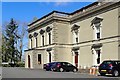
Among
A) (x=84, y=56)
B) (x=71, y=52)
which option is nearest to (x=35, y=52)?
(x=71, y=52)

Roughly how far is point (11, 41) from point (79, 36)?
41.1 metres

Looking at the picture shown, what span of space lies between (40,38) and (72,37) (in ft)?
29.5

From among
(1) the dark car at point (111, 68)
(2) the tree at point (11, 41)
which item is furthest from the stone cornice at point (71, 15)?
(2) the tree at point (11, 41)

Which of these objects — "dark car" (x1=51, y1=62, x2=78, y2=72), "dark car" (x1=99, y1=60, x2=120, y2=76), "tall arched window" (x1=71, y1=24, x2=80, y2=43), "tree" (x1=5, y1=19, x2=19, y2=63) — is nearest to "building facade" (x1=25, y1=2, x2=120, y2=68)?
"tall arched window" (x1=71, y1=24, x2=80, y2=43)

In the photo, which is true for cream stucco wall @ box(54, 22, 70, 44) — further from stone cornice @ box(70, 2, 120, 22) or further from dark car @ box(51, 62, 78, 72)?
dark car @ box(51, 62, 78, 72)

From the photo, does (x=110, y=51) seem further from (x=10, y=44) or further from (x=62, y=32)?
(x=10, y=44)

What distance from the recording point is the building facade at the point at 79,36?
123 feet

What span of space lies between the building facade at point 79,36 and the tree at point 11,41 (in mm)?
23928

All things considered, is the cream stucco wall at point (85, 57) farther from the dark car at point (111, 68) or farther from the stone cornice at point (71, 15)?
the dark car at point (111, 68)

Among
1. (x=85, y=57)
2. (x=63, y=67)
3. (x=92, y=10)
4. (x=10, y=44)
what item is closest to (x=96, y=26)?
(x=92, y=10)

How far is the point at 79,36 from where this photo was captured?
149 feet

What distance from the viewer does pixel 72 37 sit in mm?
47969

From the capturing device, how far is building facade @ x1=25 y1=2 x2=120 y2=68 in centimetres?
3734

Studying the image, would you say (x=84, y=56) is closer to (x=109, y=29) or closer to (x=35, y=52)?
(x=109, y=29)
